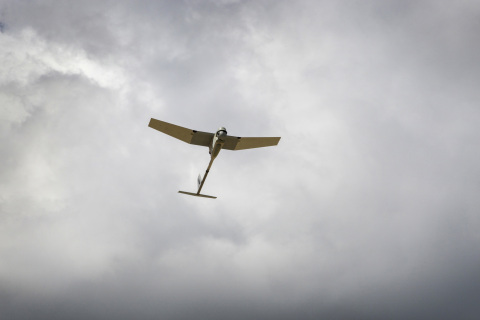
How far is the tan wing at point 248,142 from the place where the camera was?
4631 cm

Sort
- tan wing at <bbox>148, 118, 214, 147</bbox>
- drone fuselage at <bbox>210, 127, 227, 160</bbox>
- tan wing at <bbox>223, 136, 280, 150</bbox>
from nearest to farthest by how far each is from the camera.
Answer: drone fuselage at <bbox>210, 127, 227, 160</bbox> < tan wing at <bbox>148, 118, 214, 147</bbox> < tan wing at <bbox>223, 136, 280, 150</bbox>

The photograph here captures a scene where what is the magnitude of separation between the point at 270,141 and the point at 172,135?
12088mm

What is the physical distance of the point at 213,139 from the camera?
151 ft

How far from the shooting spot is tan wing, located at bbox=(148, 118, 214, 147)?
44.9 metres

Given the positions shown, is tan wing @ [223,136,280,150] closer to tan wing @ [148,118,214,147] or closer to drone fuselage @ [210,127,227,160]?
drone fuselage @ [210,127,227,160]

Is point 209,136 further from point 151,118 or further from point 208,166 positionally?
point 151,118

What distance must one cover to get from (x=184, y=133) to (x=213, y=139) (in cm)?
356

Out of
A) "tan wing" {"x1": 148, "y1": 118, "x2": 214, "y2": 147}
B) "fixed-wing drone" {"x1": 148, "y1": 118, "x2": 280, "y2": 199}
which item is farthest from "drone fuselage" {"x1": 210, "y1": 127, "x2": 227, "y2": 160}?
"tan wing" {"x1": 148, "y1": 118, "x2": 214, "y2": 147}

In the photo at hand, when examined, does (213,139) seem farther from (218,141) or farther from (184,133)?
(184,133)

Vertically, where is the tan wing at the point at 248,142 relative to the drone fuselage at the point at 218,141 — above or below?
above

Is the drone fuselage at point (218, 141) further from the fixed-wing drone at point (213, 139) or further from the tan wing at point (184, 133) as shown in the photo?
the tan wing at point (184, 133)

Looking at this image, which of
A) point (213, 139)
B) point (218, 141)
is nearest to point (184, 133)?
point (213, 139)

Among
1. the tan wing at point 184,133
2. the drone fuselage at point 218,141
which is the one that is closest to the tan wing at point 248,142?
the drone fuselage at point 218,141

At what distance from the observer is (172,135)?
46062 millimetres
